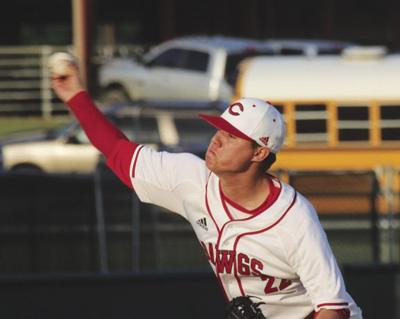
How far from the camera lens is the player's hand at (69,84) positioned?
547 cm

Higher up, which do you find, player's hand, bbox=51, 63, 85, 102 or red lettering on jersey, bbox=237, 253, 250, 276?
player's hand, bbox=51, 63, 85, 102

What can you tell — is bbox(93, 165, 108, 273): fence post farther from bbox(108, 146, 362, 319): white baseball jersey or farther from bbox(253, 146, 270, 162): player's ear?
bbox(253, 146, 270, 162): player's ear

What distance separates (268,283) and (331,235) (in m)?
5.99

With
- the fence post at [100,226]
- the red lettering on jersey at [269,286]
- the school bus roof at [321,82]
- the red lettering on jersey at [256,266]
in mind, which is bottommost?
the fence post at [100,226]

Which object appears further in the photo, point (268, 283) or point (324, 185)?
point (324, 185)

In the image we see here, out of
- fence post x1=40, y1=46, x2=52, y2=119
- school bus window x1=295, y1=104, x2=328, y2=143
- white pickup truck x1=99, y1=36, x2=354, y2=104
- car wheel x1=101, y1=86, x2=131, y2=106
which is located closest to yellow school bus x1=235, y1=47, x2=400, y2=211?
school bus window x1=295, y1=104, x2=328, y2=143

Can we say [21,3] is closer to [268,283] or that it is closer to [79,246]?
[79,246]

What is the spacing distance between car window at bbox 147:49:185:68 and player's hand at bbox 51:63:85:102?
20.5 m

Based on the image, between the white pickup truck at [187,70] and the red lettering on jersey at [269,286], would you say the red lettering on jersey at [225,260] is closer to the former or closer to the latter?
the red lettering on jersey at [269,286]

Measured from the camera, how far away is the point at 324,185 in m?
11.1

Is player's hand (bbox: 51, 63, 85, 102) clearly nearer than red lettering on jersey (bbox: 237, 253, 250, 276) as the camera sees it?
No

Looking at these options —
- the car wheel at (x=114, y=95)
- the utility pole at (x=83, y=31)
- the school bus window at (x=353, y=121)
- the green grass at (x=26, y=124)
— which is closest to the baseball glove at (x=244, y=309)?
the school bus window at (x=353, y=121)

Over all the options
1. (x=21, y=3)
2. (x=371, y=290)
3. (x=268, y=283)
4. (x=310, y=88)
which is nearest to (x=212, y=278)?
(x=371, y=290)

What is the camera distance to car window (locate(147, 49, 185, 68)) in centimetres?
2602
